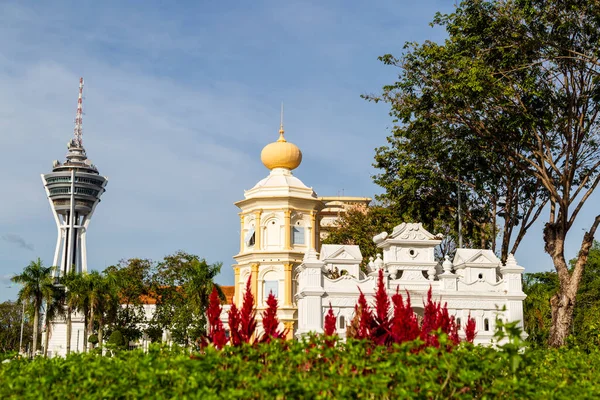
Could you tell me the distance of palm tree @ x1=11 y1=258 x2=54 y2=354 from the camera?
45.6 meters

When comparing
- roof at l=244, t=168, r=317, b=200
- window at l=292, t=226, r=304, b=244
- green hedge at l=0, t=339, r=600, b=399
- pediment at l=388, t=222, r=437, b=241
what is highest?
roof at l=244, t=168, r=317, b=200

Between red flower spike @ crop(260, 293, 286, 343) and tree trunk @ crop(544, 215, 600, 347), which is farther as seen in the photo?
tree trunk @ crop(544, 215, 600, 347)

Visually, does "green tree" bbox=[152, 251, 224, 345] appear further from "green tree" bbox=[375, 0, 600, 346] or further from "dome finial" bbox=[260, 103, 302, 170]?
"green tree" bbox=[375, 0, 600, 346]

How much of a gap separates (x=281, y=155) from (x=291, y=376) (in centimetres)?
3678

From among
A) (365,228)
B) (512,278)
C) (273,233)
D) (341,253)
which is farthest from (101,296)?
(512,278)

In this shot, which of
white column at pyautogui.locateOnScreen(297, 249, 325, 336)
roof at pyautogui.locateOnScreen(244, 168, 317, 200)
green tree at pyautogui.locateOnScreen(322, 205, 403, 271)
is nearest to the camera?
white column at pyautogui.locateOnScreen(297, 249, 325, 336)

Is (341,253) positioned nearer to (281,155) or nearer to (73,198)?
(281,155)

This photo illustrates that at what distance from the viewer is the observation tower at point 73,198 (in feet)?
310

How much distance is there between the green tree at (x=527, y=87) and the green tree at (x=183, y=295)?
17887 millimetres

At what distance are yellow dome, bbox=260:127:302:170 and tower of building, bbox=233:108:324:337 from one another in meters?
0.60

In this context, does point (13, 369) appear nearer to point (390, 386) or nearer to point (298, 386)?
point (298, 386)

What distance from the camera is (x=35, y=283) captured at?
45.9m

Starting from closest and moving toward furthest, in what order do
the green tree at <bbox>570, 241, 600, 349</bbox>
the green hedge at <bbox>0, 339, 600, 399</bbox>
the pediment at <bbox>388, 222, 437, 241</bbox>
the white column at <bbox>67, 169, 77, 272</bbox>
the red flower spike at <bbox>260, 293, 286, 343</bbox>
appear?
the green hedge at <bbox>0, 339, 600, 399</bbox>
the red flower spike at <bbox>260, 293, 286, 343</bbox>
the pediment at <bbox>388, 222, 437, 241</bbox>
the green tree at <bbox>570, 241, 600, 349</bbox>
the white column at <bbox>67, 169, 77, 272</bbox>

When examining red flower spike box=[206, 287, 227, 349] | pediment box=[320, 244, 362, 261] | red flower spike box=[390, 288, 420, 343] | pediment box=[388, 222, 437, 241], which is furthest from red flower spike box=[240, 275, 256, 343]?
pediment box=[388, 222, 437, 241]
